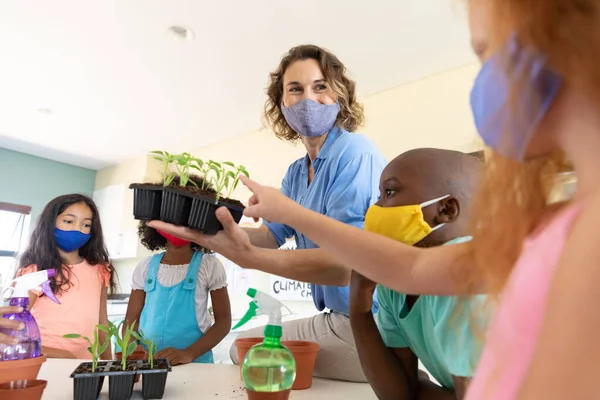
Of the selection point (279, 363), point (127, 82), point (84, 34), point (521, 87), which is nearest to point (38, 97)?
point (127, 82)

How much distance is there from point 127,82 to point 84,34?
52 centimetres

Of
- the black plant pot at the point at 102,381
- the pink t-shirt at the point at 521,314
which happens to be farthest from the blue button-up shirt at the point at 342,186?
the pink t-shirt at the point at 521,314

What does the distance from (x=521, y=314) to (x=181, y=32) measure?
7.51 feet

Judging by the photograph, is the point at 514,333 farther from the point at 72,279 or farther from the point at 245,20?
the point at 245,20

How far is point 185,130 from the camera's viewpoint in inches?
141

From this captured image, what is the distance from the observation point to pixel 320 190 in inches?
48.2

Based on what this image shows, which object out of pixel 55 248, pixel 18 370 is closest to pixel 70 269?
pixel 55 248

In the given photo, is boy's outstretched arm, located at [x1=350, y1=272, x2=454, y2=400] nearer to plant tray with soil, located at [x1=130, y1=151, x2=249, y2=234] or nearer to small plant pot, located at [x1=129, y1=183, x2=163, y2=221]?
plant tray with soil, located at [x1=130, y1=151, x2=249, y2=234]

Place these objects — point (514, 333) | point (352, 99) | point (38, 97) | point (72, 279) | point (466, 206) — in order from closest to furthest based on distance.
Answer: point (514, 333), point (466, 206), point (352, 99), point (72, 279), point (38, 97)

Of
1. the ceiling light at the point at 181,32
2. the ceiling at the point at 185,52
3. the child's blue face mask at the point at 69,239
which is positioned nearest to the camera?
the child's blue face mask at the point at 69,239

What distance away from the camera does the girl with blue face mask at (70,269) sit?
1.69 meters

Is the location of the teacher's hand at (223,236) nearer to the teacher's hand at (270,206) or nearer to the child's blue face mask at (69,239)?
the teacher's hand at (270,206)

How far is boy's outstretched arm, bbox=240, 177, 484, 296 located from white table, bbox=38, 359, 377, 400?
366 mm

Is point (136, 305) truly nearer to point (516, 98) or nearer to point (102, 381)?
point (102, 381)
